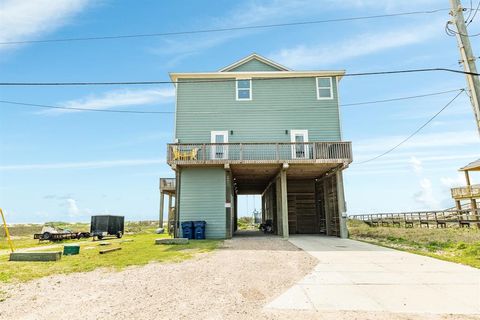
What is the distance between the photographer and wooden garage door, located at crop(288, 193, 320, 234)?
20500 mm

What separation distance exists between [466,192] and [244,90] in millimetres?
24133

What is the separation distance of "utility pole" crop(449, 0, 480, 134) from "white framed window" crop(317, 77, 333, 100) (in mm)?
9597

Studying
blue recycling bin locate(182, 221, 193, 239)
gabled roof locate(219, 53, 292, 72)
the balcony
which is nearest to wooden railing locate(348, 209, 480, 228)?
gabled roof locate(219, 53, 292, 72)

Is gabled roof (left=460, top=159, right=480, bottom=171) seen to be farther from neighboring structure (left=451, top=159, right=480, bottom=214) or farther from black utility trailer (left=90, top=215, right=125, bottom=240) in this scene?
black utility trailer (left=90, top=215, right=125, bottom=240)

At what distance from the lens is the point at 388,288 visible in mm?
5438

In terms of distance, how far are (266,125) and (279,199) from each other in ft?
14.9

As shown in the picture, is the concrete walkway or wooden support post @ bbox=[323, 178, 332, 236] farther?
wooden support post @ bbox=[323, 178, 332, 236]

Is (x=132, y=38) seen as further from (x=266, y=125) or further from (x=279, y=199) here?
(x=279, y=199)

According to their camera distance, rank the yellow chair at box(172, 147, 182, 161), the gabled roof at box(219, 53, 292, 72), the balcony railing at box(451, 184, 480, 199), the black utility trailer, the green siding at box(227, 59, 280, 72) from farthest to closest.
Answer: the balcony railing at box(451, 184, 480, 199)
the black utility trailer
the green siding at box(227, 59, 280, 72)
the gabled roof at box(219, 53, 292, 72)
the yellow chair at box(172, 147, 182, 161)

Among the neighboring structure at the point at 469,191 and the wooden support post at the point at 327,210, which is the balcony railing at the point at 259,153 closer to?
the wooden support post at the point at 327,210

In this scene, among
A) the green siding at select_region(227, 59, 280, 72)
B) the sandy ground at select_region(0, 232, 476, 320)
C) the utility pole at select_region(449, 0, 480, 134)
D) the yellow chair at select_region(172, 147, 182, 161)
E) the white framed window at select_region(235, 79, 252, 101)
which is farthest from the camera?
the green siding at select_region(227, 59, 280, 72)

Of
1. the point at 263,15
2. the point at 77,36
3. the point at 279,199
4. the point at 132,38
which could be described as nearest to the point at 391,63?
the point at 263,15

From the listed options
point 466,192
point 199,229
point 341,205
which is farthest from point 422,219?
point 199,229

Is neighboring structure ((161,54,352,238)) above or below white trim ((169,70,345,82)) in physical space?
below
